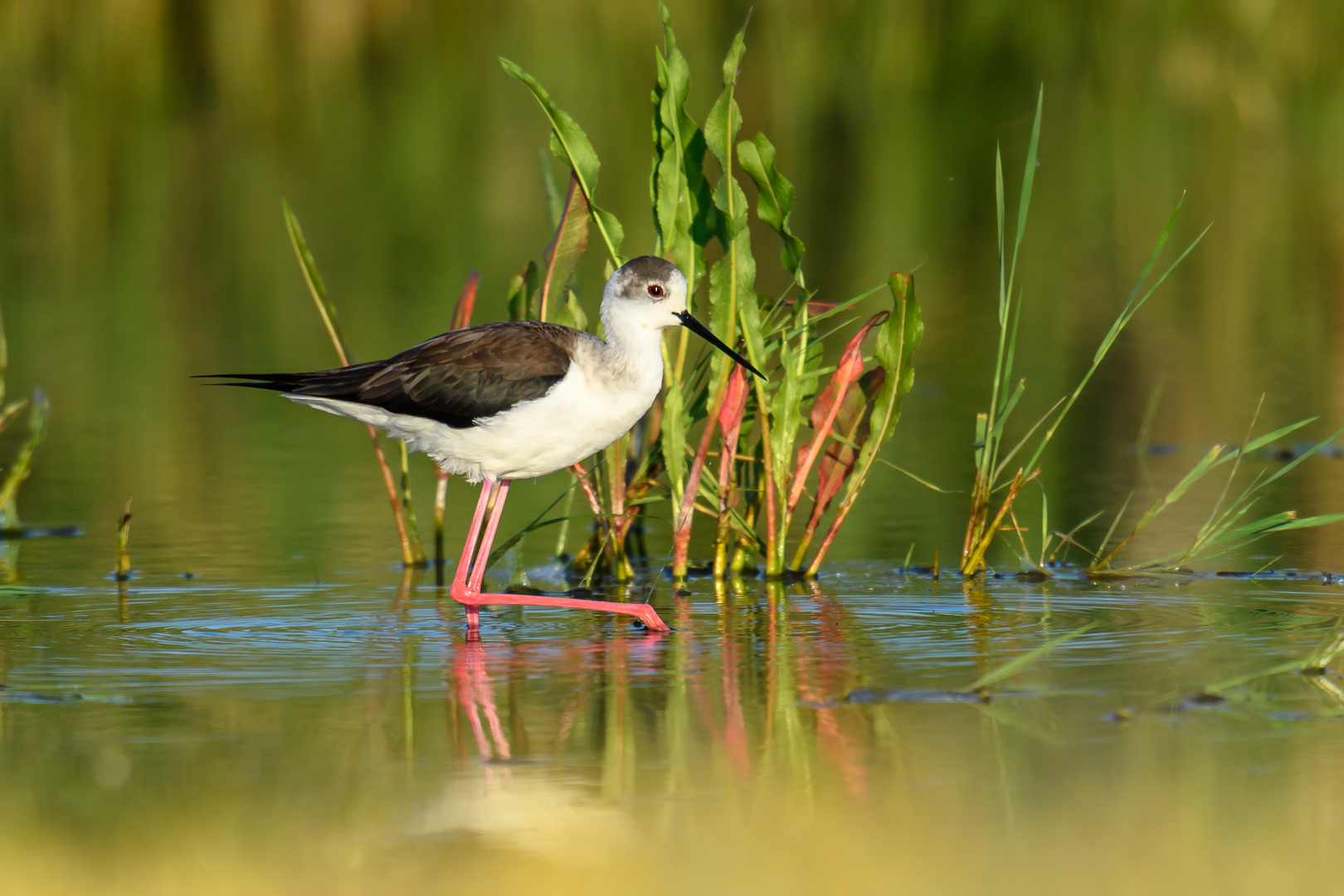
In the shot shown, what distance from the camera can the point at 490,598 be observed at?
6113 mm

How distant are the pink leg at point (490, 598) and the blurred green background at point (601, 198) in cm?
72

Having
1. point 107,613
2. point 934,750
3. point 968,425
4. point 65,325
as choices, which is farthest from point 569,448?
point 65,325

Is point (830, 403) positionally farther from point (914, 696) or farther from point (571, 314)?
point (914, 696)

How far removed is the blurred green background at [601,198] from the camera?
28.0 ft

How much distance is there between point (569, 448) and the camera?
20.2 ft

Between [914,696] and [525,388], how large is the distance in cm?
185

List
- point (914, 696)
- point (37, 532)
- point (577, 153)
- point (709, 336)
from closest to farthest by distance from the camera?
point (914, 696)
point (709, 336)
point (577, 153)
point (37, 532)

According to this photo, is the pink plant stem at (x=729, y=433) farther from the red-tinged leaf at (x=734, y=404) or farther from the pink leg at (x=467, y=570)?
the pink leg at (x=467, y=570)

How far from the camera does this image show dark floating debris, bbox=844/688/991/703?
15.8 ft

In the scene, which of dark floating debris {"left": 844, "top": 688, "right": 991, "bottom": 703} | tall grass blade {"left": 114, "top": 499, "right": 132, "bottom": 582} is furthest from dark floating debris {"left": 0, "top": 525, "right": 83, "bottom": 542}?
dark floating debris {"left": 844, "top": 688, "right": 991, "bottom": 703}

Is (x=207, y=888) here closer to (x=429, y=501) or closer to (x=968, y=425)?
(x=429, y=501)

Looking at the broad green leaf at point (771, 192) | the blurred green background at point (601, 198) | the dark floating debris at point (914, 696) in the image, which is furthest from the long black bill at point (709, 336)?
the dark floating debris at point (914, 696)

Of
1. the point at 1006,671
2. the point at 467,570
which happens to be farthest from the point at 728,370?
the point at 1006,671

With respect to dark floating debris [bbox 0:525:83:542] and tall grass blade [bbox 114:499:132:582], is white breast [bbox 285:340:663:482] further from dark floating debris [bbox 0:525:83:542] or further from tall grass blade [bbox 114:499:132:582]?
dark floating debris [bbox 0:525:83:542]
